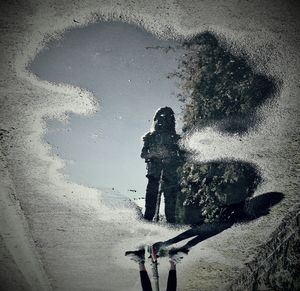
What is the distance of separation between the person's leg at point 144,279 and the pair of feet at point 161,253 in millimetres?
175

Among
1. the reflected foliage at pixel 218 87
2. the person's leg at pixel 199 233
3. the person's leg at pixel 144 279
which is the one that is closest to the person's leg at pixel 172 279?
the person's leg at pixel 144 279

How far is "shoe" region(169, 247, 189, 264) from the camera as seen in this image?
2.60m

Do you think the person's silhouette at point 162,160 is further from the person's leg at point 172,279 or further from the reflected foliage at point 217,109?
the person's leg at point 172,279

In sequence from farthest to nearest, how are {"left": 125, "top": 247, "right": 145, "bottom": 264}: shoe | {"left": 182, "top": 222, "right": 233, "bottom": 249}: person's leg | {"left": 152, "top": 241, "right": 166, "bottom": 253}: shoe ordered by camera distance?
{"left": 125, "top": 247, "right": 145, "bottom": 264}: shoe → {"left": 152, "top": 241, "right": 166, "bottom": 253}: shoe → {"left": 182, "top": 222, "right": 233, "bottom": 249}: person's leg

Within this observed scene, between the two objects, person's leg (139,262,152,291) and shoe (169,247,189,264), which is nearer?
shoe (169,247,189,264)

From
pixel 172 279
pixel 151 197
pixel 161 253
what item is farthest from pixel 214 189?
pixel 172 279

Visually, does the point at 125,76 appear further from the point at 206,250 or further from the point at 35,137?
the point at 206,250

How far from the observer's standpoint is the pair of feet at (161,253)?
8.52ft

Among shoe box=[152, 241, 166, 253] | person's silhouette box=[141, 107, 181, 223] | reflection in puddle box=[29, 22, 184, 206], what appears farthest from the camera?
shoe box=[152, 241, 166, 253]

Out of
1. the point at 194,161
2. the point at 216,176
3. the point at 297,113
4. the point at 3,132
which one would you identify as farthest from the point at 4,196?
the point at 297,113

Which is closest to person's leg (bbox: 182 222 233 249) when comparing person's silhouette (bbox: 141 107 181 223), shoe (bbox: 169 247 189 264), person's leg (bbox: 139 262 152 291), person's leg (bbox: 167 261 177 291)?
shoe (bbox: 169 247 189 264)

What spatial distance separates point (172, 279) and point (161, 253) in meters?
0.64

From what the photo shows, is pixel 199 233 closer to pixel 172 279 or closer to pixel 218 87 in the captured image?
pixel 172 279

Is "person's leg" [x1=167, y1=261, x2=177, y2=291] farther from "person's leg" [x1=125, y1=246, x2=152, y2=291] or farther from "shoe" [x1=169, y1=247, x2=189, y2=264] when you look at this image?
"person's leg" [x1=125, y1=246, x2=152, y2=291]
